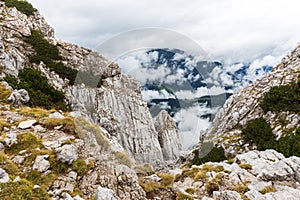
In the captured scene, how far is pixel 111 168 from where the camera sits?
42.4 feet

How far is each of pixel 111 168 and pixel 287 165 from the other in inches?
456

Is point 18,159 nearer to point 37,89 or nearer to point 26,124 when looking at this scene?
point 26,124

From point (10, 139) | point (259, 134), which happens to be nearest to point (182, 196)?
point (10, 139)

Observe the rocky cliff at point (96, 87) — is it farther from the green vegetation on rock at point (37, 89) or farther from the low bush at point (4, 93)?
the low bush at point (4, 93)

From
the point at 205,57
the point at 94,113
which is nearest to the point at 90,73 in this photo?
the point at 94,113

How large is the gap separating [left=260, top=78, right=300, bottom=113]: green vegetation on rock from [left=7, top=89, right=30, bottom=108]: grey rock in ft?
129

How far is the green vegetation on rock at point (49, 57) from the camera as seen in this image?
131ft

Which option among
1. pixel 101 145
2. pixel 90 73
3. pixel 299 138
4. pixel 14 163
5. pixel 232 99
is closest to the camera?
pixel 14 163

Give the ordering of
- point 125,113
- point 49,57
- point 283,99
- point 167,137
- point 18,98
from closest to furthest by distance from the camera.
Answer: point 18,98 < point 283,99 < point 49,57 < point 125,113 < point 167,137

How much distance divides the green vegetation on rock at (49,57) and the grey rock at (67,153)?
1183 inches

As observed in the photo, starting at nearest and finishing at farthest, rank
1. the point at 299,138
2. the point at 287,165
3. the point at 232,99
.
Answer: the point at 287,165 → the point at 299,138 → the point at 232,99

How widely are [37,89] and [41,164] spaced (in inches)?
822

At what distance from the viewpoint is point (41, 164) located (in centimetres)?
1152

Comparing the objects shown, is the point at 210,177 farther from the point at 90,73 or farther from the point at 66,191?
the point at 90,73
